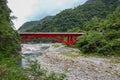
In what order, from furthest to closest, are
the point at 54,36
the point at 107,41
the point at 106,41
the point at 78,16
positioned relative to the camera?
the point at 78,16 < the point at 54,36 < the point at 107,41 < the point at 106,41

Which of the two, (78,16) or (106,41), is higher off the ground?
(78,16)

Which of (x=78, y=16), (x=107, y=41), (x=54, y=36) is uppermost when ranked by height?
(x=78, y=16)

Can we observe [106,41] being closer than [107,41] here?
Yes

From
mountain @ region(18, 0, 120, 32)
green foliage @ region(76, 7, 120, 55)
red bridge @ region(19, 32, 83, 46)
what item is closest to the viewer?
green foliage @ region(76, 7, 120, 55)

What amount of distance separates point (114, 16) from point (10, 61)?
56.7 meters

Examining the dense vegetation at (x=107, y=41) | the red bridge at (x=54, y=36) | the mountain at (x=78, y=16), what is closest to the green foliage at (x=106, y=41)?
the dense vegetation at (x=107, y=41)

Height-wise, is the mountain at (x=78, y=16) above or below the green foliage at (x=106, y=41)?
above

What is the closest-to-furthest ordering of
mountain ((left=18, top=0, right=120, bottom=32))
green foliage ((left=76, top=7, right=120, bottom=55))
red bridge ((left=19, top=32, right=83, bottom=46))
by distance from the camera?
green foliage ((left=76, top=7, right=120, bottom=55)) < red bridge ((left=19, top=32, right=83, bottom=46)) < mountain ((left=18, top=0, right=120, bottom=32))

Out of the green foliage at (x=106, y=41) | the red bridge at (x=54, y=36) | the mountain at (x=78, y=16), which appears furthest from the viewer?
the mountain at (x=78, y=16)

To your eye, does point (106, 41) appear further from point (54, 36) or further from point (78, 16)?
point (78, 16)

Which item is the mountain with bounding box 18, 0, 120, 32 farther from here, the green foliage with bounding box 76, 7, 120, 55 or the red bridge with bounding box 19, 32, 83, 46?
the green foliage with bounding box 76, 7, 120, 55

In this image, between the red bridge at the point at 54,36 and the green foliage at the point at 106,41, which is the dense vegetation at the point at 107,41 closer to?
the green foliage at the point at 106,41

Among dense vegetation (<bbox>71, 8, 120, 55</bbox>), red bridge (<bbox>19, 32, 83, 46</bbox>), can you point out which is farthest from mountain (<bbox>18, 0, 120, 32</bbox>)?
dense vegetation (<bbox>71, 8, 120, 55</bbox>)

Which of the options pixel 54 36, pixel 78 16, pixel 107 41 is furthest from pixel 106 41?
pixel 78 16
